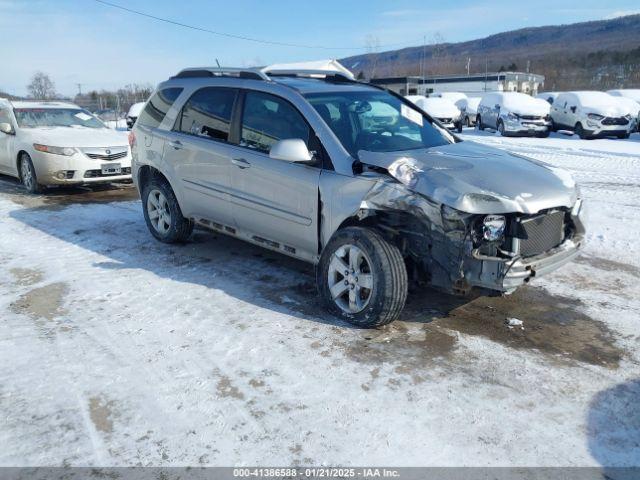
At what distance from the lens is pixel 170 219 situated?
6.12 meters

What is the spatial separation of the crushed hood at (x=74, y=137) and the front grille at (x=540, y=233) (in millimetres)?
7535

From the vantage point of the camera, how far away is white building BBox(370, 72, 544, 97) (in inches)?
2527

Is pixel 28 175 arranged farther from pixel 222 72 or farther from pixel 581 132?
pixel 581 132

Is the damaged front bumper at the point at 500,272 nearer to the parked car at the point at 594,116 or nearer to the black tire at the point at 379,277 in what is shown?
the black tire at the point at 379,277

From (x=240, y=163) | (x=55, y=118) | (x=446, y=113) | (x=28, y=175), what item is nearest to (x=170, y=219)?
(x=240, y=163)

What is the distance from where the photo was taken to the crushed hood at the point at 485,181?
3.70 m

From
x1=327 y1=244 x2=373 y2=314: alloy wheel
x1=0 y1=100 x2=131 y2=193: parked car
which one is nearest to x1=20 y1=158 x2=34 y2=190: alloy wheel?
x1=0 y1=100 x2=131 y2=193: parked car

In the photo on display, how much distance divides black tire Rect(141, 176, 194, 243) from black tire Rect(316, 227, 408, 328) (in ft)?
8.15

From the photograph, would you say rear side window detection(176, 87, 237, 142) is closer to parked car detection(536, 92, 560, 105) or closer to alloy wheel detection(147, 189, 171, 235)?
alloy wheel detection(147, 189, 171, 235)

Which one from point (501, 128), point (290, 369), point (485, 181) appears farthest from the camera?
point (501, 128)

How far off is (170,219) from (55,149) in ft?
13.4

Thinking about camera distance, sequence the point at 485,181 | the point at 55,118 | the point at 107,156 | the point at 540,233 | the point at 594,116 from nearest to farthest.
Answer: the point at 485,181 < the point at 540,233 < the point at 107,156 < the point at 55,118 < the point at 594,116

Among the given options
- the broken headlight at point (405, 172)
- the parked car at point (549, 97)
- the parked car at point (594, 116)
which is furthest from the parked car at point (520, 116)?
the broken headlight at point (405, 172)

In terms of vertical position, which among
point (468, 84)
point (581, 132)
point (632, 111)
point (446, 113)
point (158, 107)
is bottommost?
point (581, 132)
